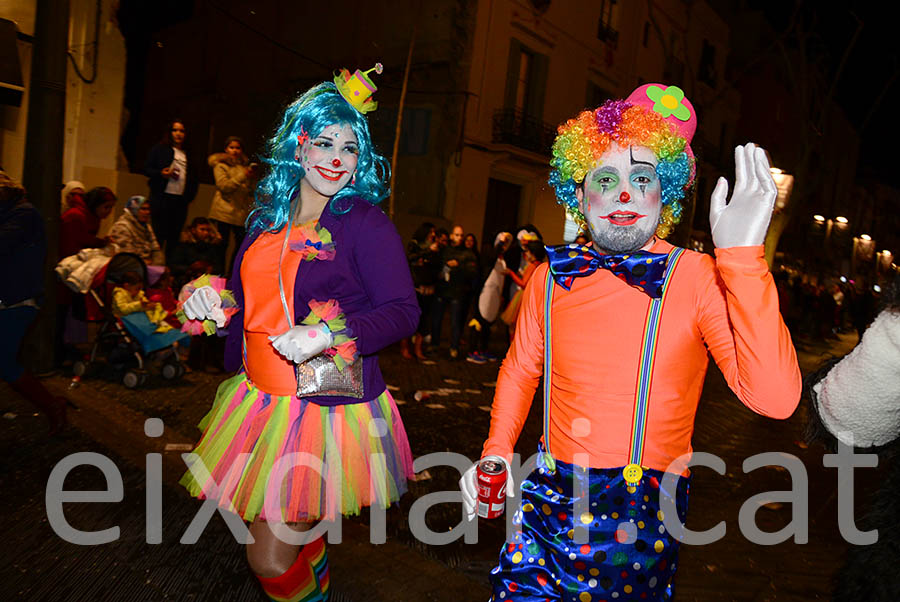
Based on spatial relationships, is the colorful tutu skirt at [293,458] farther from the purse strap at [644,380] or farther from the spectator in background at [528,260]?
the spectator in background at [528,260]

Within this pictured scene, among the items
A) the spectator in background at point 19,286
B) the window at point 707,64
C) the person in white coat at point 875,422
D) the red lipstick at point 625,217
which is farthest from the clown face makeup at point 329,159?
the window at point 707,64

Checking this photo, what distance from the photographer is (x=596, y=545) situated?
1796 millimetres

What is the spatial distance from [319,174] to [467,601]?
208cm

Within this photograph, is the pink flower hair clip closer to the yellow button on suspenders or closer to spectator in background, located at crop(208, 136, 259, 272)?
the yellow button on suspenders

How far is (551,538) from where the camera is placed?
186cm

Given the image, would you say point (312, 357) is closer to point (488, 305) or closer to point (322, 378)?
point (322, 378)

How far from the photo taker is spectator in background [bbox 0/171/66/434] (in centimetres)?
462

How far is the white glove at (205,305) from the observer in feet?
8.34

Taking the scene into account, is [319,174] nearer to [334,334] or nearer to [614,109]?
[334,334]

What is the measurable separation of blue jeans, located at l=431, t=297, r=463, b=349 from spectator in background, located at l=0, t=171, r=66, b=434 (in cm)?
535

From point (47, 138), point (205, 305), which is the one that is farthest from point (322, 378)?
point (47, 138)

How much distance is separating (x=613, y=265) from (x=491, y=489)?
0.71m

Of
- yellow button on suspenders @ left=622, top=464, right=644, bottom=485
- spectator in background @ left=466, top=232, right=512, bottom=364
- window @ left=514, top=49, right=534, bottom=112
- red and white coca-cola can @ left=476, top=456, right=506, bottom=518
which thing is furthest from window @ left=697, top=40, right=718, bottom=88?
red and white coca-cola can @ left=476, top=456, right=506, bottom=518

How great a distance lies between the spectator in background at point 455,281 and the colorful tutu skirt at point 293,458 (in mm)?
6744
